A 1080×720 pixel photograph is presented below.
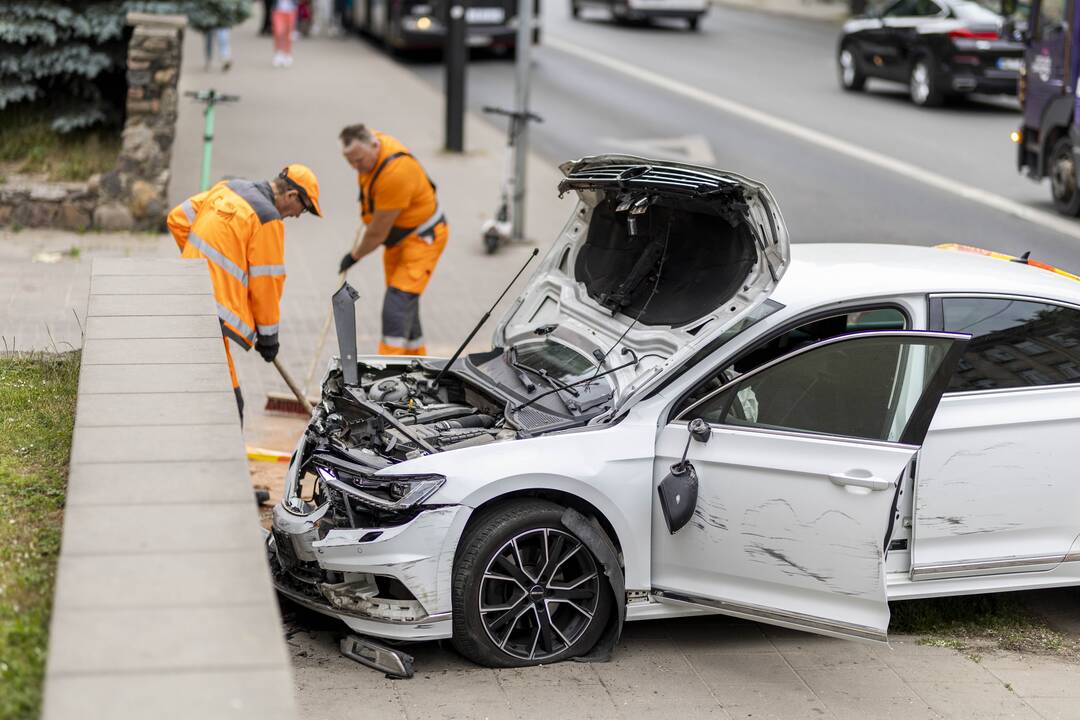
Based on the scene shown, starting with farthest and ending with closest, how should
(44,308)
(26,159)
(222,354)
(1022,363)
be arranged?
(26,159)
(44,308)
(1022,363)
(222,354)

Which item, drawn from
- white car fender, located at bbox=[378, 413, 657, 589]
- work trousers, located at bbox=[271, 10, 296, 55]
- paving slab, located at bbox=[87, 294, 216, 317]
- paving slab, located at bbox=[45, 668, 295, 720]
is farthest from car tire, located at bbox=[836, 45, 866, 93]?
paving slab, located at bbox=[45, 668, 295, 720]

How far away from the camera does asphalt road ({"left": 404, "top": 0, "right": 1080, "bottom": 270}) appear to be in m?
14.8

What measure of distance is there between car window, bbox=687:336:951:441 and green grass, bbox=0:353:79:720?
2.57m

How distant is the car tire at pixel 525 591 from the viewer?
18.6 feet

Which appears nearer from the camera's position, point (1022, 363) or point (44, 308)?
point (1022, 363)

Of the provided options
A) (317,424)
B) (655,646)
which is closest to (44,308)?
(317,424)

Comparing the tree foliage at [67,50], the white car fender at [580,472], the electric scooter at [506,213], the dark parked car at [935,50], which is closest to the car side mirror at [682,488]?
the white car fender at [580,472]

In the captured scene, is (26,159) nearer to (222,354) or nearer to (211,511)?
(222,354)

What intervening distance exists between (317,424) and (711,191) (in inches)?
78.9

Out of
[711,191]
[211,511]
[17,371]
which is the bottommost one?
[17,371]

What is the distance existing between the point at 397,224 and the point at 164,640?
19.7 ft

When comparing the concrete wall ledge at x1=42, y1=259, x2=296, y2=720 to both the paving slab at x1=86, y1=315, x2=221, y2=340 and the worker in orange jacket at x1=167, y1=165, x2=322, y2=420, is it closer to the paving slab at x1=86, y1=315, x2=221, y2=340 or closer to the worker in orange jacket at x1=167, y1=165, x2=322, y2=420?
the paving slab at x1=86, y1=315, x2=221, y2=340

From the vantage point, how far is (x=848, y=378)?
19.2 feet

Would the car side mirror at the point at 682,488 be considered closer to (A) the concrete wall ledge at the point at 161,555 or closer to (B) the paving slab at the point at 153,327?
(A) the concrete wall ledge at the point at 161,555
